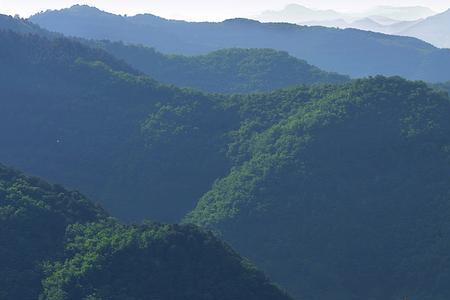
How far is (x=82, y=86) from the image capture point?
3844 inches

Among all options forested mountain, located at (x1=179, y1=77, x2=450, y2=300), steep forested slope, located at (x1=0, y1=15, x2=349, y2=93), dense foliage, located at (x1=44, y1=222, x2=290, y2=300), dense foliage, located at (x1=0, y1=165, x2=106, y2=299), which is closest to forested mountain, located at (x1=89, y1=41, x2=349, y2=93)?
steep forested slope, located at (x1=0, y1=15, x2=349, y2=93)

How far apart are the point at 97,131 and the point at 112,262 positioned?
1697 inches

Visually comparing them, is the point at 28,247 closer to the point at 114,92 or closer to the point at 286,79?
the point at 114,92

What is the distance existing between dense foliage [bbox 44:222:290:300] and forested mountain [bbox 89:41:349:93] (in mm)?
80988

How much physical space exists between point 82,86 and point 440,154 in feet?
123

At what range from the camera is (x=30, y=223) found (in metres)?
52.7

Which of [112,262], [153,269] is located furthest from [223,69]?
[153,269]

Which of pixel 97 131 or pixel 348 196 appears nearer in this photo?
pixel 348 196

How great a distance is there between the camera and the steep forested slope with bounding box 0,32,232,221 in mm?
83562

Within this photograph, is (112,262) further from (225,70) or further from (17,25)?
(225,70)

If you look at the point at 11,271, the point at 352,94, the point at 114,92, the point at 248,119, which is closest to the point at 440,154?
the point at 352,94

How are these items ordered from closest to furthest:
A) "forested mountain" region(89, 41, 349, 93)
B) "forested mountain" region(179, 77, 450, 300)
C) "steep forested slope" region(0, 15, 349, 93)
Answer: "forested mountain" region(179, 77, 450, 300)
"steep forested slope" region(0, 15, 349, 93)
"forested mountain" region(89, 41, 349, 93)

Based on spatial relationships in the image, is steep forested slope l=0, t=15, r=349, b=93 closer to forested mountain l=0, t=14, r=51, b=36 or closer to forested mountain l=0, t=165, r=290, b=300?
forested mountain l=0, t=14, r=51, b=36

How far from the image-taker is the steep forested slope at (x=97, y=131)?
83.6 meters
